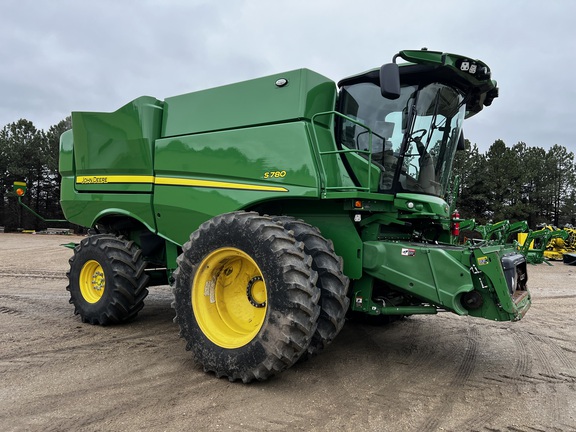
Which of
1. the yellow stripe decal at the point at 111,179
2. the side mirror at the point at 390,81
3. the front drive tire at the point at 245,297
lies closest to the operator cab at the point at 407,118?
the side mirror at the point at 390,81

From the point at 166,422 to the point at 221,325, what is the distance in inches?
48.3

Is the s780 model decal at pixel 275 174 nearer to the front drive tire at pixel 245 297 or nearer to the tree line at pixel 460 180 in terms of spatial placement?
the front drive tire at pixel 245 297

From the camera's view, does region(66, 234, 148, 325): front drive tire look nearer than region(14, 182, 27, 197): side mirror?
Yes

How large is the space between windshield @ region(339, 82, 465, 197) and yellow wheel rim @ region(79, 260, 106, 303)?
12.2 ft

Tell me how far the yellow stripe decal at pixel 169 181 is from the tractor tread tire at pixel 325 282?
57cm

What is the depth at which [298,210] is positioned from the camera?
14.9 ft

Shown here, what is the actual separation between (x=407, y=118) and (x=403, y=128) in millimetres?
104

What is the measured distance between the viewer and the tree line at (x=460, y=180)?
36938mm

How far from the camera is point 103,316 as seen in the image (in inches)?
215

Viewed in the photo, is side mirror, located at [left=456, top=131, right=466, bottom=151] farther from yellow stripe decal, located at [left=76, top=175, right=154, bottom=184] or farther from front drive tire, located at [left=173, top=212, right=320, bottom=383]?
yellow stripe decal, located at [left=76, top=175, right=154, bottom=184]

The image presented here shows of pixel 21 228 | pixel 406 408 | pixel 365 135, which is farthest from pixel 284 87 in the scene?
pixel 21 228

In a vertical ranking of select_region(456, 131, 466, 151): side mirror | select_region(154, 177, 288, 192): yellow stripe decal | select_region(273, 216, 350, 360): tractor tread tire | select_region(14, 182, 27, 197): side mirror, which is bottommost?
select_region(273, 216, 350, 360): tractor tread tire

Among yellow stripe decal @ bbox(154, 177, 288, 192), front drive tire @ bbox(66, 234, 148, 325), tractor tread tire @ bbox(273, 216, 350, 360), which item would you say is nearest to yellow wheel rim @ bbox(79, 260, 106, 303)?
front drive tire @ bbox(66, 234, 148, 325)

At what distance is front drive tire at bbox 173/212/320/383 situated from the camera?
11.3 feet
